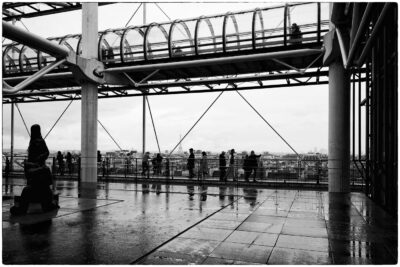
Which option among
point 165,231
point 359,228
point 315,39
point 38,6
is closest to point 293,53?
point 315,39

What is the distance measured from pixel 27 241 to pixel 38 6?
1837cm

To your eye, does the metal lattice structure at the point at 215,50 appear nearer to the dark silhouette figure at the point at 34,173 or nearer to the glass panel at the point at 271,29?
the glass panel at the point at 271,29

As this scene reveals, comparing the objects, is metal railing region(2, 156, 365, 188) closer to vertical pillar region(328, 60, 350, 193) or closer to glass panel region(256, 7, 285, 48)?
vertical pillar region(328, 60, 350, 193)

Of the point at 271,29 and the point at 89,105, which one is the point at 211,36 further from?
the point at 89,105

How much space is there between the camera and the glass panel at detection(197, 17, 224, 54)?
14.1 m

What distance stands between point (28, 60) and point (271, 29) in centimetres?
1196

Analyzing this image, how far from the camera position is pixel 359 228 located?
635 centimetres

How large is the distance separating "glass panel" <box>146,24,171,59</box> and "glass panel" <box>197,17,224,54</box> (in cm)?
158

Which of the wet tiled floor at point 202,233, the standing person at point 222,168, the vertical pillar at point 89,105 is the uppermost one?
the vertical pillar at point 89,105

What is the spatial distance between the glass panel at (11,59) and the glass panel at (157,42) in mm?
7287

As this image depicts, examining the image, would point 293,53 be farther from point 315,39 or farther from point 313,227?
point 313,227

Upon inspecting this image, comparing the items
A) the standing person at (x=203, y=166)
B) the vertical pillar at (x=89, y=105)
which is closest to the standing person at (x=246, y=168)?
the standing person at (x=203, y=166)

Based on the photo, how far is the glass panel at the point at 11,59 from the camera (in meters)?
17.5

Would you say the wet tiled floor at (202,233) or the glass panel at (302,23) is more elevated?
the glass panel at (302,23)
